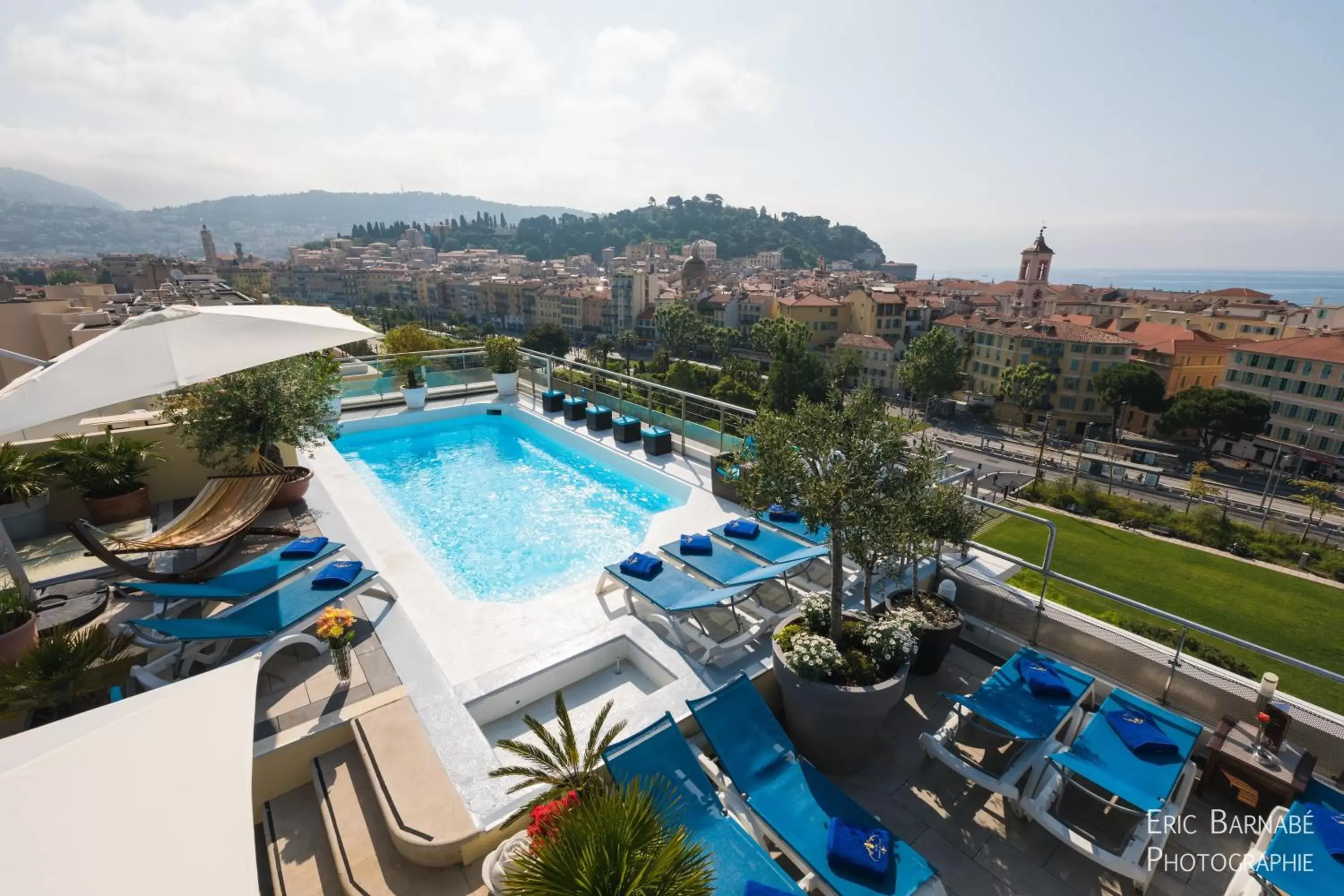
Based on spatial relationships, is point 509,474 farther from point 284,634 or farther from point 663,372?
point 663,372

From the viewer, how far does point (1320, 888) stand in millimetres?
2904

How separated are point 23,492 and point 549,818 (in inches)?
300

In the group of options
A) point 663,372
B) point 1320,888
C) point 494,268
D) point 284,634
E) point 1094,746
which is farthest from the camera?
point 494,268

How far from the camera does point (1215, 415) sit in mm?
45938

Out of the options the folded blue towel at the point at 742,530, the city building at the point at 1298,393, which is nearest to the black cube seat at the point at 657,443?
the folded blue towel at the point at 742,530

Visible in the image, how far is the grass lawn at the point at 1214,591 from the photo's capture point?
61.0ft

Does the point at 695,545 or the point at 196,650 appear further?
the point at 695,545

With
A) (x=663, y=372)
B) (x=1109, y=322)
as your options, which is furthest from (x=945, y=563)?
(x=1109, y=322)

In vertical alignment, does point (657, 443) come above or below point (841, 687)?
below

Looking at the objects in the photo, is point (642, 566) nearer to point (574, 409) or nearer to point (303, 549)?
point (303, 549)

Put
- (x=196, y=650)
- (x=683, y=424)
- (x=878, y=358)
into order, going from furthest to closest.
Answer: (x=878, y=358) → (x=683, y=424) → (x=196, y=650)

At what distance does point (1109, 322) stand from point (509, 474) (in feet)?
269

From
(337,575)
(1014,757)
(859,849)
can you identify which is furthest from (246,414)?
(1014,757)

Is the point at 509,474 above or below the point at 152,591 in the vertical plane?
below
